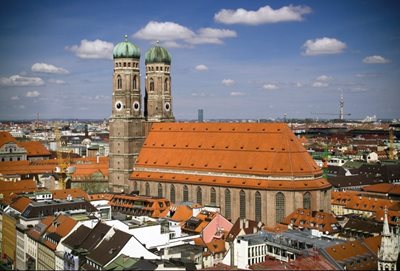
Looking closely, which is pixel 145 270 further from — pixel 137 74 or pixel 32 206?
pixel 137 74

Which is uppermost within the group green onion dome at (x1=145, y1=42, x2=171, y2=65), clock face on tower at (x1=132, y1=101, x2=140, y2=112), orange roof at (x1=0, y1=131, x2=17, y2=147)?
green onion dome at (x1=145, y1=42, x2=171, y2=65)

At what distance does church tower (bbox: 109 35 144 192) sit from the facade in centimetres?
321

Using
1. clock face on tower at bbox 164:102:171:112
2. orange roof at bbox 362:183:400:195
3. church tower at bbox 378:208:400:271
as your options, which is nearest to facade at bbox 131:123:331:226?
clock face on tower at bbox 164:102:171:112

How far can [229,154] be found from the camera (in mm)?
112625

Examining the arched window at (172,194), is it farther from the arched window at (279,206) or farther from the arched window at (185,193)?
the arched window at (279,206)

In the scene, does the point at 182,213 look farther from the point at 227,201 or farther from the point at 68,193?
the point at 68,193

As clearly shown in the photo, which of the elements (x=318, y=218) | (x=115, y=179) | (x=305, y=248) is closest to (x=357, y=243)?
(x=305, y=248)

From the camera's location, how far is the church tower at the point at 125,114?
126 meters

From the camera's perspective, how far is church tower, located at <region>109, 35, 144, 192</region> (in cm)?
12575

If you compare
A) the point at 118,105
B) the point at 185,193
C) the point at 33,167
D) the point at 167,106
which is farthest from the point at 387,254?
the point at 33,167

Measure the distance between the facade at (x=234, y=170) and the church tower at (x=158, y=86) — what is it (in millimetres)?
6430

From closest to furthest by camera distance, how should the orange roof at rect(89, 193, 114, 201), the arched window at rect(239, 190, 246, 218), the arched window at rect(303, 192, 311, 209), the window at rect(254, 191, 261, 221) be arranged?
the arched window at rect(303, 192, 311, 209)
the window at rect(254, 191, 261, 221)
the arched window at rect(239, 190, 246, 218)
the orange roof at rect(89, 193, 114, 201)

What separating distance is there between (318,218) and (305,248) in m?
20.7

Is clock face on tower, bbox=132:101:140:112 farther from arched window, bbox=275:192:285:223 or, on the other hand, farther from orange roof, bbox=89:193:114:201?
arched window, bbox=275:192:285:223
